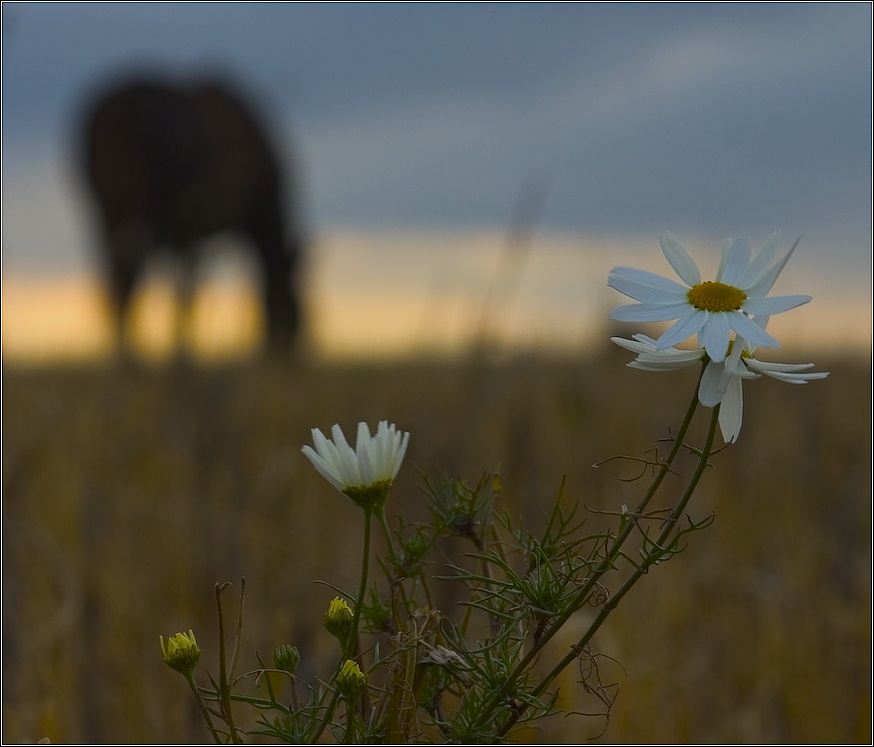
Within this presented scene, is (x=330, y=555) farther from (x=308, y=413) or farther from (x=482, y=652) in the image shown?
(x=482, y=652)

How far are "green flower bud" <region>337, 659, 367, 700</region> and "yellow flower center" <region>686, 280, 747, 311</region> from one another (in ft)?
0.63

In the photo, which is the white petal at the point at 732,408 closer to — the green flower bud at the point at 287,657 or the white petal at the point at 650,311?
the white petal at the point at 650,311

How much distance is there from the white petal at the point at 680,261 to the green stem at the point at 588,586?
0.04 meters

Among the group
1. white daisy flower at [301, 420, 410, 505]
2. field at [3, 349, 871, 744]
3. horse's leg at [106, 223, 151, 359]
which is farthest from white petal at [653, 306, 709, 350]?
horse's leg at [106, 223, 151, 359]

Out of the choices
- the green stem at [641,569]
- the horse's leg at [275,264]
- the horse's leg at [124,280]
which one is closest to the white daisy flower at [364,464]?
the green stem at [641,569]

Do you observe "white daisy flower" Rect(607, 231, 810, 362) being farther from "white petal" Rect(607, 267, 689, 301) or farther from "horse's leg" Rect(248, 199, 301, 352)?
"horse's leg" Rect(248, 199, 301, 352)

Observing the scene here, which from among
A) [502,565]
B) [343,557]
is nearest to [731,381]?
[502,565]

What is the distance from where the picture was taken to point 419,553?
0.47 m

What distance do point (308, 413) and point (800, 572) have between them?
69.5 inches

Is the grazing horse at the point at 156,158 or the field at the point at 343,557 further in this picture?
the grazing horse at the point at 156,158

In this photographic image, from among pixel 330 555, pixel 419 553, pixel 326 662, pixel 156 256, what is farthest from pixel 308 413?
pixel 156 256

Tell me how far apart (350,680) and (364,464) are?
0.09 metres

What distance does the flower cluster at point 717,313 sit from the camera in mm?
358

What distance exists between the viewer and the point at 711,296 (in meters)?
0.38
